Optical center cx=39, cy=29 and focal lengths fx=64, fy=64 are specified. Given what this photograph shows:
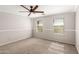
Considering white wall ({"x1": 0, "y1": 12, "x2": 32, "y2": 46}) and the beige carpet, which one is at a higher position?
white wall ({"x1": 0, "y1": 12, "x2": 32, "y2": 46})

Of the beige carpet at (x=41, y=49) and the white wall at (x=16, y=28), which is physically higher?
the white wall at (x=16, y=28)

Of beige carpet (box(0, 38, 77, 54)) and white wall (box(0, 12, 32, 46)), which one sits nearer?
beige carpet (box(0, 38, 77, 54))

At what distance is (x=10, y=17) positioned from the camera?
2.72 metres

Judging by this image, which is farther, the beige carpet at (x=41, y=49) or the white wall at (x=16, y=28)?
the white wall at (x=16, y=28)

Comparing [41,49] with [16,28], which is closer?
[41,49]

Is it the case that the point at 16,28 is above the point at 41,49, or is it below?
above
